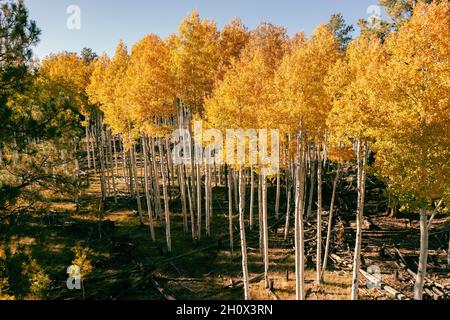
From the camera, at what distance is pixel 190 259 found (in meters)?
21.0

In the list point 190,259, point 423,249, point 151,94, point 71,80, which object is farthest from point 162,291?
point 71,80

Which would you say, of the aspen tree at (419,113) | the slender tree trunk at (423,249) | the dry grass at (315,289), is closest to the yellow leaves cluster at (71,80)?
the dry grass at (315,289)

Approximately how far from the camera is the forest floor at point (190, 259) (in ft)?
55.0

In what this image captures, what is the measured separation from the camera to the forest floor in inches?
659

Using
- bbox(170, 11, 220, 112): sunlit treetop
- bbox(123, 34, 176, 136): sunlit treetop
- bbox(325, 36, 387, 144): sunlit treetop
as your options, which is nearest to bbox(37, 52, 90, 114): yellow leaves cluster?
bbox(123, 34, 176, 136): sunlit treetop

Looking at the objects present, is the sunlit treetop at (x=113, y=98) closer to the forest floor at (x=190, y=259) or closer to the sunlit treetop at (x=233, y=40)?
the forest floor at (x=190, y=259)

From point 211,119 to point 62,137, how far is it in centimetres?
699

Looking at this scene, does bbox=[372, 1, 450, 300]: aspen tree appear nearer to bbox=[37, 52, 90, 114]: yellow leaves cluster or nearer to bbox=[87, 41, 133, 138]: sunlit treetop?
bbox=[87, 41, 133, 138]: sunlit treetop

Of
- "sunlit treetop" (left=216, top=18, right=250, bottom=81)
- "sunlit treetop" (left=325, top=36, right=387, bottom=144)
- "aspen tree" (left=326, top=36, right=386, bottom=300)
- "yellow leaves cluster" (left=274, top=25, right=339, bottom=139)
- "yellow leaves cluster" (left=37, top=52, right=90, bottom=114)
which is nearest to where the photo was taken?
"sunlit treetop" (left=325, top=36, right=387, bottom=144)

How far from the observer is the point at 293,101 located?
13398mm

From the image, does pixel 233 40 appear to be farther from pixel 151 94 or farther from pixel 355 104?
pixel 355 104

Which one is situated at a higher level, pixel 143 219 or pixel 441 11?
pixel 441 11

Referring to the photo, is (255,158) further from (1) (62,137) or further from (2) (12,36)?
(2) (12,36)
